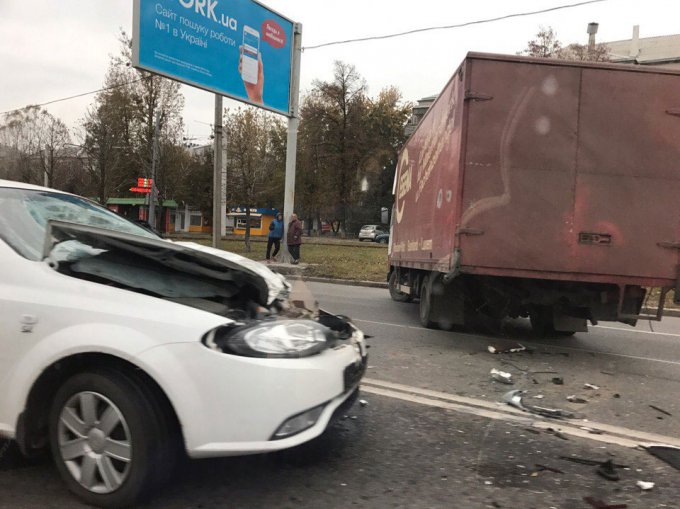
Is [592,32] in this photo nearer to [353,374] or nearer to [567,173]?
[567,173]

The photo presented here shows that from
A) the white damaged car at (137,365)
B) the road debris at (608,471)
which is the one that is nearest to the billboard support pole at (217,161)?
the white damaged car at (137,365)

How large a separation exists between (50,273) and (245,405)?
3.88 feet

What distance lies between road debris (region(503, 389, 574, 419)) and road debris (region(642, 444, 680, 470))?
0.65 meters

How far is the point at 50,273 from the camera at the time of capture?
265 cm

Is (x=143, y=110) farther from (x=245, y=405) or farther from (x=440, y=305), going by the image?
(x=245, y=405)

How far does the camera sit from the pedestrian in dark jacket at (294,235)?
52.8 feet

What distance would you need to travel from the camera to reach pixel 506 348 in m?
6.40

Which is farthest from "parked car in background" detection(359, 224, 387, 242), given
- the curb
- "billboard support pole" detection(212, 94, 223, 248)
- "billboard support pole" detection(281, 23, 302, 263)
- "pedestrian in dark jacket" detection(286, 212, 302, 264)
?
the curb

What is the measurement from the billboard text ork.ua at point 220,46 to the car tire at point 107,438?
37.1 feet

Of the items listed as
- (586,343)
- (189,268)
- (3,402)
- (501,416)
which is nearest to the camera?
(3,402)

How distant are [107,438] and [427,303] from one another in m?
5.61

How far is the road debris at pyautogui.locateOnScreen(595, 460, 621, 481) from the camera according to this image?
306 centimetres

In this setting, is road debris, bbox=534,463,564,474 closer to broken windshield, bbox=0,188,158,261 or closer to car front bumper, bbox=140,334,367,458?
car front bumper, bbox=140,334,367,458

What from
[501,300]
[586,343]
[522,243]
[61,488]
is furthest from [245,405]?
[586,343]
